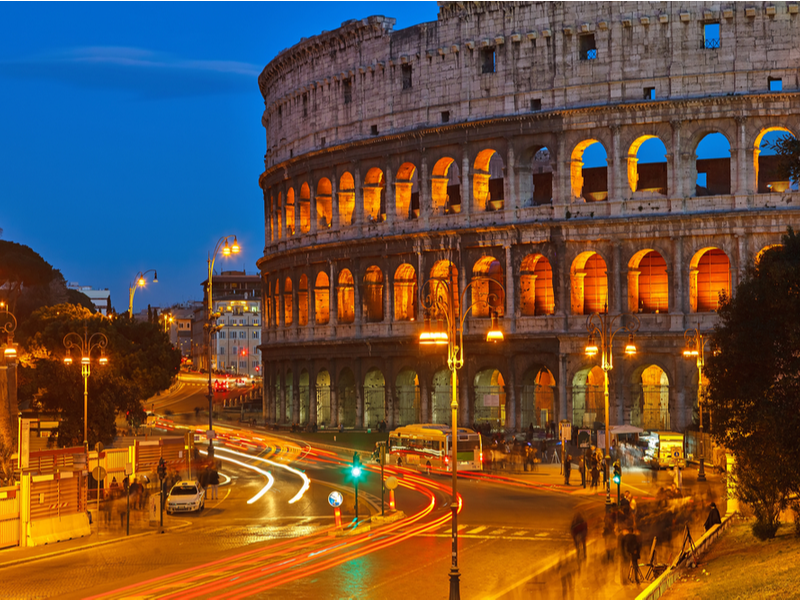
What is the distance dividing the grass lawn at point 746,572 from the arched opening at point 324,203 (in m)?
45.4

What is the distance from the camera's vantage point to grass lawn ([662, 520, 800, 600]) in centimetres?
1847

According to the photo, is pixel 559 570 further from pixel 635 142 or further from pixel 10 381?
pixel 635 142

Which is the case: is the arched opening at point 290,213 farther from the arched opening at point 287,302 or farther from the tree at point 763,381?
the tree at point 763,381

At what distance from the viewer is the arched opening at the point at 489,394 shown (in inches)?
2357

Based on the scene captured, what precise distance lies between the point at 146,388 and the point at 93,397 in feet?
57.3

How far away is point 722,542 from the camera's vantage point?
26109 mm

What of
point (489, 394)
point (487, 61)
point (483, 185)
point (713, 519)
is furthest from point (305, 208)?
point (713, 519)

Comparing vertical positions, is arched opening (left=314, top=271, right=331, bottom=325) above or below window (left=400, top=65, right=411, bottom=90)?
below

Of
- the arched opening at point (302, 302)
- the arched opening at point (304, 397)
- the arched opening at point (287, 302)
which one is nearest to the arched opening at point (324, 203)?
the arched opening at point (302, 302)

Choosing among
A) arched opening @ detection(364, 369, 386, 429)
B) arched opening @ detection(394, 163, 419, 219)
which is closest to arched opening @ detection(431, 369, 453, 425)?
arched opening @ detection(364, 369, 386, 429)

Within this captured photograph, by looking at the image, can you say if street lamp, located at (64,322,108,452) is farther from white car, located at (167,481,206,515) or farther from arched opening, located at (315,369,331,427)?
arched opening, located at (315,369,331,427)

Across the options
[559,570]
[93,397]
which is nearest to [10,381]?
[93,397]

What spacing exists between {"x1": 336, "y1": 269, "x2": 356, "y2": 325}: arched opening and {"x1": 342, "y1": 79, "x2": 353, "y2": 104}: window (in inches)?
403

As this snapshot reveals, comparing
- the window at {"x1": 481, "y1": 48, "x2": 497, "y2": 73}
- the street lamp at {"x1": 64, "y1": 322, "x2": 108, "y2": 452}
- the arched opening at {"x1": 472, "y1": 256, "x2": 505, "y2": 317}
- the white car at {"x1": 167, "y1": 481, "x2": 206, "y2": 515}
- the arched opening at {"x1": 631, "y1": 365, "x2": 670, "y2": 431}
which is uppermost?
the window at {"x1": 481, "y1": 48, "x2": 497, "y2": 73}
